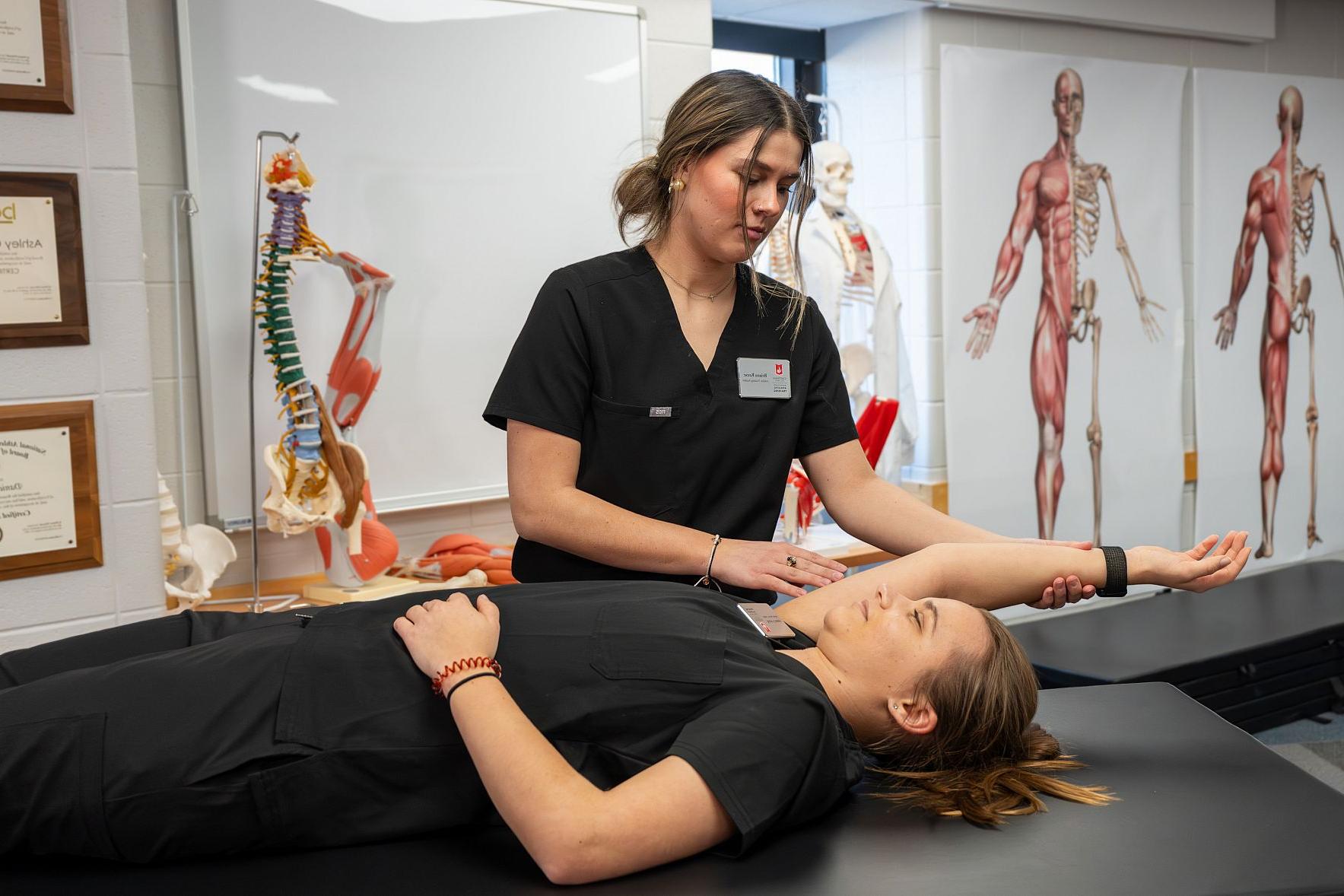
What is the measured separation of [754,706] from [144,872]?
75 centimetres

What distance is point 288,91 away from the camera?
2877 millimetres

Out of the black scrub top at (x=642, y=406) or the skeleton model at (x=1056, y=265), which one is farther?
the skeleton model at (x=1056, y=265)

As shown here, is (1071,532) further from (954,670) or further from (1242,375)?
(954,670)

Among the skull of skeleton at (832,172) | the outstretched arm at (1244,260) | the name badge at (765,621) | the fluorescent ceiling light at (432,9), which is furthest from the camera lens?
the outstretched arm at (1244,260)

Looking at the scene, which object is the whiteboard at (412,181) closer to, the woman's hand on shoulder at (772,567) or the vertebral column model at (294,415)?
the vertebral column model at (294,415)

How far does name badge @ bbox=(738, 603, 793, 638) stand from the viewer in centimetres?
175

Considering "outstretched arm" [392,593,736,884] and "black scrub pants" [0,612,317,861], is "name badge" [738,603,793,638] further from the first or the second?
"black scrub pants" [0,612,317,861]

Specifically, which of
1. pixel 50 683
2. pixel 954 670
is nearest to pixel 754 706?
pixel 954 670

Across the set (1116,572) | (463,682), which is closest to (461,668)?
(463,682)

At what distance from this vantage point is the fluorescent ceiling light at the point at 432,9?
2982mm

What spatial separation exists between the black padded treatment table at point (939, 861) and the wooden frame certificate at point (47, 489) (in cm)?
94

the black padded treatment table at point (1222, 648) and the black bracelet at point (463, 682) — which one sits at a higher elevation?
the black bracelet at point (463, 682)

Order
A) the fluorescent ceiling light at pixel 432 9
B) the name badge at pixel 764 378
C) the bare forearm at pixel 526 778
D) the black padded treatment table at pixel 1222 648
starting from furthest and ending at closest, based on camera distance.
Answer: the black padded treatment table at pixel 1222 648
the fluorescent ceiling light at pixel 432 9
the name badge at pixel 764 378
the bare forearm at pixel 526 778

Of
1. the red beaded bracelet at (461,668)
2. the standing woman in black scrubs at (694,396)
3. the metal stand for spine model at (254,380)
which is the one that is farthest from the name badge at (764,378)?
the metal stand for spine model at (254,380)
